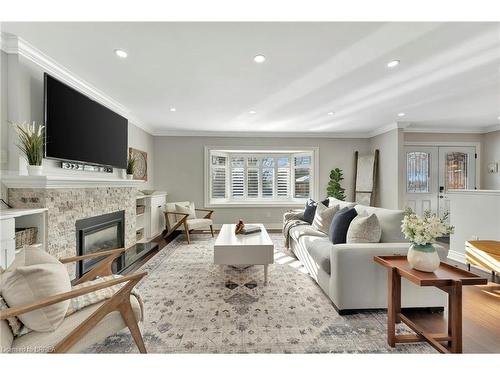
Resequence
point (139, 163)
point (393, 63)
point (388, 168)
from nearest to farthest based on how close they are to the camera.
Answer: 1. point (393, 63)
2. point (139, 163)
3. point (388, 168)

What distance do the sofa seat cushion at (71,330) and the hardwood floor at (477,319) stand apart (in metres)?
2.32

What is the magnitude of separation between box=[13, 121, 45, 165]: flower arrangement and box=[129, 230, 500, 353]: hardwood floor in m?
3.75

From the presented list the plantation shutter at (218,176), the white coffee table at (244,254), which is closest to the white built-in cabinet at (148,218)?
the plantation shutter at (218,176)

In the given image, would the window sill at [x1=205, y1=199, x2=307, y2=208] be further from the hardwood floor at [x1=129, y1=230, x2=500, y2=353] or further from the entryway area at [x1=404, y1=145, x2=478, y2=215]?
the hardwood floor at [x1=129, y1=230, x2=500, y2=353]

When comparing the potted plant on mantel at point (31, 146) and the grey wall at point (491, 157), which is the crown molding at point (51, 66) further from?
the grey wall at point (491, 157)

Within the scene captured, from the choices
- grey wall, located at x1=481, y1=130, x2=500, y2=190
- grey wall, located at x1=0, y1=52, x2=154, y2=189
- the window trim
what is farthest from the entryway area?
grey wall, located at x1=0, y1=52, x2=154, y2=189

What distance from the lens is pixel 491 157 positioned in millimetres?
5473

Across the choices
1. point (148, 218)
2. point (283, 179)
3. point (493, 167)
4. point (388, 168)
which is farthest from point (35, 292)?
point (493, 167)

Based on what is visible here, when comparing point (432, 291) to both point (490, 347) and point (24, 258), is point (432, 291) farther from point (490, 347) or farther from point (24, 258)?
point (24, 258)

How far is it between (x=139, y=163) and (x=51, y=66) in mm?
2502

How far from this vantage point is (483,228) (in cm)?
339

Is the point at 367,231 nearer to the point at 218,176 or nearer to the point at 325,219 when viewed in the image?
the point at 325,219
